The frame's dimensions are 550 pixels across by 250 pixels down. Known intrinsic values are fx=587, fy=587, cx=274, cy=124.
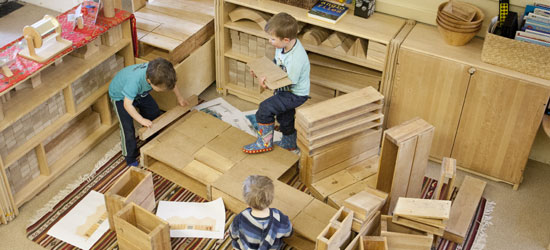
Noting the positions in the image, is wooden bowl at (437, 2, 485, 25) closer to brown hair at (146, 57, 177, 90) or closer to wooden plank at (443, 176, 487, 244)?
wooden plank at (443, 176, 487, 244)

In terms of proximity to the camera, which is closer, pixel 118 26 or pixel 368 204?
pixel 368 204

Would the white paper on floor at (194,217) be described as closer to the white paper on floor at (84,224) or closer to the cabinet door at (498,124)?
the white paper on floor at (84,224)

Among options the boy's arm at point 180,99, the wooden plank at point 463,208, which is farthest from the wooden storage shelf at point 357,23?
the wooden plank at point 463,208

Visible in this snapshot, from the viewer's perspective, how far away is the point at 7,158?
11.8 feet

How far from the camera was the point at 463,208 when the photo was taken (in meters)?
3.82

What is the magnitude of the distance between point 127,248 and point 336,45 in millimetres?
1999

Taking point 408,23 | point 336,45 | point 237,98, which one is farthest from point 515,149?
point 237,98

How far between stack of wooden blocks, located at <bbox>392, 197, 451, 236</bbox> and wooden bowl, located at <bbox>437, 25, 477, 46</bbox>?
3.75 feet

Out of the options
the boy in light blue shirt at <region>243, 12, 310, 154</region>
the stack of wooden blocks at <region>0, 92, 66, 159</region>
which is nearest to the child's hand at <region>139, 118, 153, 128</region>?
the stack of wooden blocks at <region>0, 92, 66, 159</region>

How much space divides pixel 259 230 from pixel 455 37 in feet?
6.03

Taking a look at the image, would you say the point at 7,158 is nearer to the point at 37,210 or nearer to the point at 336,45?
the point at 37,210

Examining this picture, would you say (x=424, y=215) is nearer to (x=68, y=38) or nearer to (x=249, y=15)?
(x=249, y=15)

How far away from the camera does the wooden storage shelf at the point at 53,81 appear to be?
11.6 ft

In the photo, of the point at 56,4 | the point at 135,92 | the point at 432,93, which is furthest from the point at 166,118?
the point at 56,4
